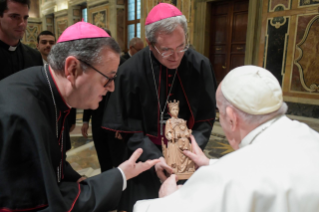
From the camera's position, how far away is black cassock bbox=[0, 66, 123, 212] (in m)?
1.15

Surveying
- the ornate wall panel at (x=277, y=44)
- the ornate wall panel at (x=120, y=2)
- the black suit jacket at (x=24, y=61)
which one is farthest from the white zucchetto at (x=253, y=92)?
the ornate wall panel at (x=120, y=2)

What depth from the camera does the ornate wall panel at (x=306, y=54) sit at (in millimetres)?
5387

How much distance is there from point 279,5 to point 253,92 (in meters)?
5.58

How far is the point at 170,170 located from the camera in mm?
1897

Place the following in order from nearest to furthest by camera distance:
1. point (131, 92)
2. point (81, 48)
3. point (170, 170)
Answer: point (81, 48) → point (170, 170) → point (131, 92)

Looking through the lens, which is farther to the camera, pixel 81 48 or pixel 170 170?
pixel 170 170

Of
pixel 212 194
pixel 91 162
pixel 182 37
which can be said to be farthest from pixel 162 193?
pixel 91 162

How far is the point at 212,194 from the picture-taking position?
3.50ft

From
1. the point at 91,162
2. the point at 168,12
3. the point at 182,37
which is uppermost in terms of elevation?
the point at 168,12

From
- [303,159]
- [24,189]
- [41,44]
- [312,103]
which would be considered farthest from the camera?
[312,103]

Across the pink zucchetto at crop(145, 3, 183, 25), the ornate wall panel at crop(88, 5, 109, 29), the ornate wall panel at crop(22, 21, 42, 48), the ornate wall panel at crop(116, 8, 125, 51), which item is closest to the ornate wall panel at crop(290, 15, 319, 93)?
the pink zucchetto at crop(145, 3, 183, 25)

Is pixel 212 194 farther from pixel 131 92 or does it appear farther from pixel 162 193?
pixel 131 92

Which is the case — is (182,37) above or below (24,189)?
above

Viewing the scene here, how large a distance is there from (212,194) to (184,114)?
1.26 meters
